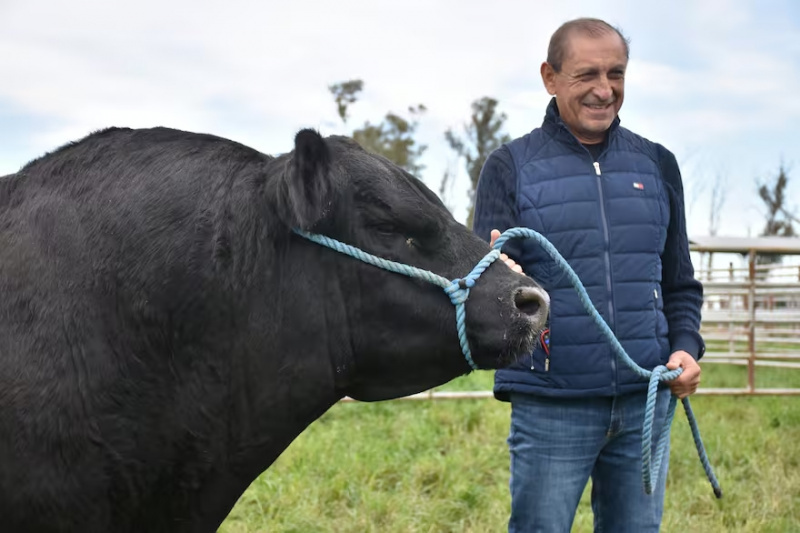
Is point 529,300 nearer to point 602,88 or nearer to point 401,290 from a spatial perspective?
point 401,290

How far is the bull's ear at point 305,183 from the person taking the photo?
6.54 ft

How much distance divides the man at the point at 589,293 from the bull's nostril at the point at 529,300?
0.38 m

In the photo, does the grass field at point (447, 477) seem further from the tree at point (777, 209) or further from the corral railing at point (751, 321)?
the tree at point (777, 209)

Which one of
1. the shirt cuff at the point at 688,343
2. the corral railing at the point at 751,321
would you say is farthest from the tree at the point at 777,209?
the shirt cuff at the point at 688,343

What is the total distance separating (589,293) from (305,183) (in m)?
1.03

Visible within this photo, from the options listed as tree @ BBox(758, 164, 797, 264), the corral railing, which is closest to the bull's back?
the corral railing

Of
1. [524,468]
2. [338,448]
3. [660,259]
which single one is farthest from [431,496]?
[660,259]

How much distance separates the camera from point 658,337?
259 cm

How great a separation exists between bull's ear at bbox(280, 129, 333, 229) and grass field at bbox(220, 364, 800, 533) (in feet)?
8.34

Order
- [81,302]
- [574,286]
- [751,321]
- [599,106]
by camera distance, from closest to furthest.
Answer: [81,302] → [574,286] → [599,106] → [751,321]

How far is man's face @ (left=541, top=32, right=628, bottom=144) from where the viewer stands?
8.32ft

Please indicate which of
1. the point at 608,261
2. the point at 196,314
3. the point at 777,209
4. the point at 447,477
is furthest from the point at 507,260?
the point at 777,209

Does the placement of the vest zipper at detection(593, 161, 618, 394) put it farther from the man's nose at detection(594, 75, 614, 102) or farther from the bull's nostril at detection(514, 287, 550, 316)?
the bull's nostril at detection(514, 287, 550, 316)

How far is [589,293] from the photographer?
2508 mm
